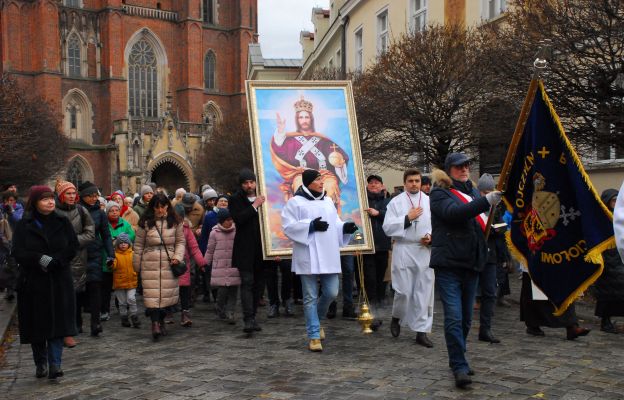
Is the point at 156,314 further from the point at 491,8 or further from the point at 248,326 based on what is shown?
the point at 491,8

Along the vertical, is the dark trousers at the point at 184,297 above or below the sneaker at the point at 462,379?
above

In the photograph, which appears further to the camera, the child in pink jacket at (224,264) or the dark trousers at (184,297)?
the dark trousers at (184,297)

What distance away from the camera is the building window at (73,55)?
57.0 meters

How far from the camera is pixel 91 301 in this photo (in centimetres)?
924

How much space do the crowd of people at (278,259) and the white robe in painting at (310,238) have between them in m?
0.01

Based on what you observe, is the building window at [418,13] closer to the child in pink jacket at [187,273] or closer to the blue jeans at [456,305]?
the child in pink jacket at [187,273]

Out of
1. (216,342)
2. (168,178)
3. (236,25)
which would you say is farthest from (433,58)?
(236,25)

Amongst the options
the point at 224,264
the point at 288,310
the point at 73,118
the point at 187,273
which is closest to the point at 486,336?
the point at 288,310

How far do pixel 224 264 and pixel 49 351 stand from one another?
11.0 feet

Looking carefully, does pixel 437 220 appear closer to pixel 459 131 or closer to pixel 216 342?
pixel 216 342

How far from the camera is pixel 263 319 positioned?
10.2 meters

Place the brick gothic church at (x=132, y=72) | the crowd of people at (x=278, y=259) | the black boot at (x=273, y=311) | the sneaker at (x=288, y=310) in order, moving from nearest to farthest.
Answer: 1. the crowd of people at (x=278, y=259)
2. the black boot at (x=273, y=311)
3. the sneaker at (x=288, y=310)
4. the brick gothic church at (x=132, y=72)

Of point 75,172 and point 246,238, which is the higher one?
point 75,172

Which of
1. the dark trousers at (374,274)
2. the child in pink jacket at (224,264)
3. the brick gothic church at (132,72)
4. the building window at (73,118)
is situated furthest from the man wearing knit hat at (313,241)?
the building window at (73,118)
